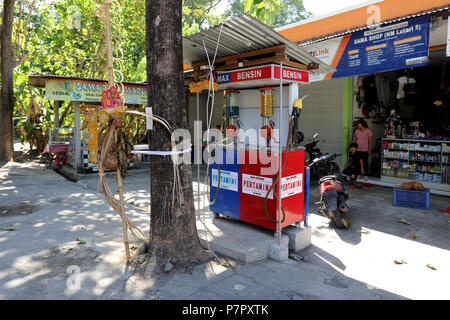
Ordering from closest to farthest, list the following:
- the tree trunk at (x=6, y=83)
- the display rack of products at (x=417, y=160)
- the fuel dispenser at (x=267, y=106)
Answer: the fuel dispenser at (x=267, y=106)
the display rack of products at (x=417, y=160)
the tree trunk at (x=6, y=83)

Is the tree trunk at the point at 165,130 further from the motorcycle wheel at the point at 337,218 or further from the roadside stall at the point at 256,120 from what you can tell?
the motorcycle wheel at the point at 337,218

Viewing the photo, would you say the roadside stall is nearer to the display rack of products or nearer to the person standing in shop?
the person standing in shop

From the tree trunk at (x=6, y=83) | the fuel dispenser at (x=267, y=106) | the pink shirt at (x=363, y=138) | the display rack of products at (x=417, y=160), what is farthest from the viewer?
the tree trunk at (x=6, y=83)

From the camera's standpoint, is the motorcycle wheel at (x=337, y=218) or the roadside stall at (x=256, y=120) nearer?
the roadside stall at (x=256, y=120)

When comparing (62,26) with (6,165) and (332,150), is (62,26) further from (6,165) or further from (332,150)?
(332,150)

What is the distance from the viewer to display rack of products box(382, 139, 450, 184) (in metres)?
8.20

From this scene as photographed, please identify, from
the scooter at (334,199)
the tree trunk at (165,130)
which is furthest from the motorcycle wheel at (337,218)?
the tree trunk at (165,130)

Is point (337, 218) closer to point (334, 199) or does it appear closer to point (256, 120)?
point (334, 199)

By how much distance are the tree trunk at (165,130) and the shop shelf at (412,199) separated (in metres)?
5.06

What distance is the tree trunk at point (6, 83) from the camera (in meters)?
12.7

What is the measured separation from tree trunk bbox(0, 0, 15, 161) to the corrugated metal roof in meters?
10.4

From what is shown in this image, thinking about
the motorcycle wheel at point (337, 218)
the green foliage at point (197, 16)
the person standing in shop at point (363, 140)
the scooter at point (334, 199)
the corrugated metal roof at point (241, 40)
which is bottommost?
the motorcycle wheel at point (337, 218)

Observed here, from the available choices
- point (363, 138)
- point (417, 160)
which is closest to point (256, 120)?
point (363, 138)

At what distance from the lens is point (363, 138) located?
914 centimetres
